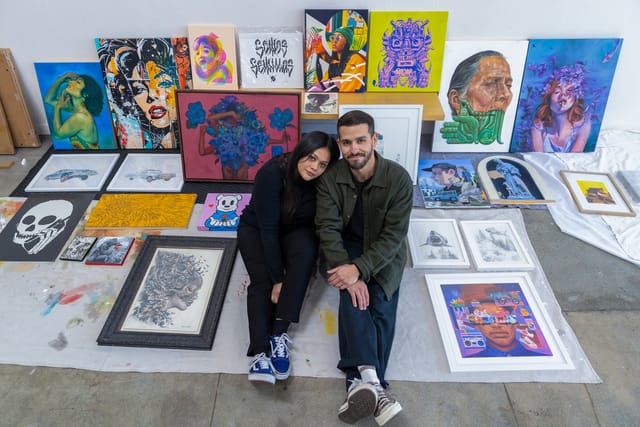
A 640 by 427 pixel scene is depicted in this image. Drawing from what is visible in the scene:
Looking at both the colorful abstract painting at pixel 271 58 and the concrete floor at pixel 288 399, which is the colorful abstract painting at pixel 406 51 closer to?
the colorful abstract painting at pixel 271 58

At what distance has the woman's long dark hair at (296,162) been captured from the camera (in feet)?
7.02

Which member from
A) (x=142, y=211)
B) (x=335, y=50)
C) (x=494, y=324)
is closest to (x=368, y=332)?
(x=494, y=324)

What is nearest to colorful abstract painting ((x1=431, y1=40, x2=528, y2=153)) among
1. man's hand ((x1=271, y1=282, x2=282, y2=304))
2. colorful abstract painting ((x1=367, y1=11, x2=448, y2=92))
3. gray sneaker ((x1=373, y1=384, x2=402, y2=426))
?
colorful abstract painting ((x1=367, y1=11, x2=448, y2=92))

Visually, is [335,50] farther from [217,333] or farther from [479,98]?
[217,333]

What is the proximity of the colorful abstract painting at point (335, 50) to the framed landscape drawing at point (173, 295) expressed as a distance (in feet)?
3.66

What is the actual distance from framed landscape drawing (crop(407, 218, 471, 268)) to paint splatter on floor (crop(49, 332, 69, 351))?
1599 millimetres

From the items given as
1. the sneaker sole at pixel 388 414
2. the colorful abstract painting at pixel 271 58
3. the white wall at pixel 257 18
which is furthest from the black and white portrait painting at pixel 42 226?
the sneaker sole at pixel 388 414

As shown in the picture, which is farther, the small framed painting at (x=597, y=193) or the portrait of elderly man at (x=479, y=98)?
the portrait of elderly man at (x=479, y=98)

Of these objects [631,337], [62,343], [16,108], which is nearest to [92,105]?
[16,108]

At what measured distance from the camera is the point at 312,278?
2588 mm

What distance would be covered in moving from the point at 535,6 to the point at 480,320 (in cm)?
183

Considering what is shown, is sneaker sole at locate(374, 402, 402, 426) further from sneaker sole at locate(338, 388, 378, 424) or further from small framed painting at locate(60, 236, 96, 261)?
small framed painting at locate(60, 236, 96, 261)

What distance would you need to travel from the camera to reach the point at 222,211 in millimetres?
2971

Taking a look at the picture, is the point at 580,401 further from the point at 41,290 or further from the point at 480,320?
the point at 41,290
